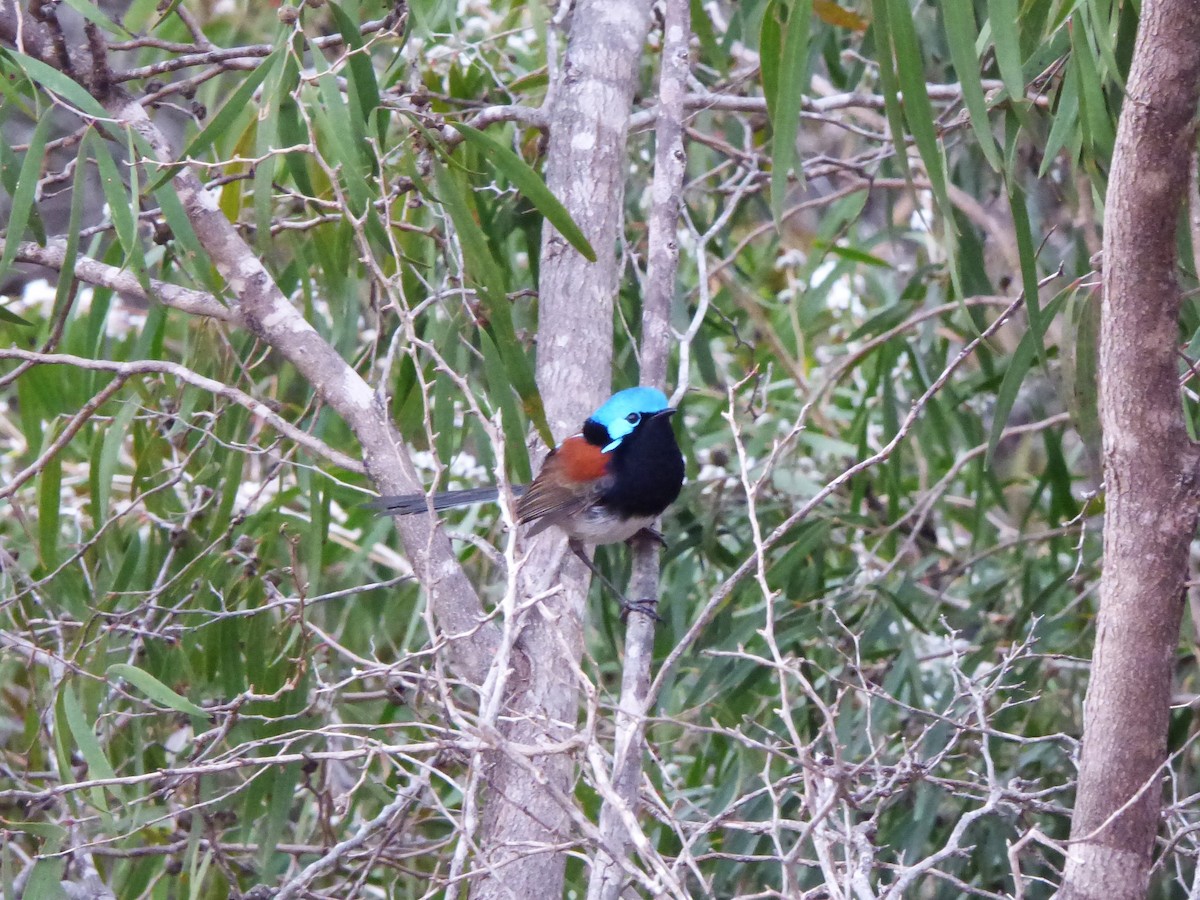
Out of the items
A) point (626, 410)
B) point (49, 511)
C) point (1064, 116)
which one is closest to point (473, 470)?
point (626, 410)

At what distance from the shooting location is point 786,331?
5.10m

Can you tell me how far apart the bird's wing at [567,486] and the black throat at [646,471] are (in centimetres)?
4

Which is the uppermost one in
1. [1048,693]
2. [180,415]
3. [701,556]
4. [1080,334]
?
[1080,334]

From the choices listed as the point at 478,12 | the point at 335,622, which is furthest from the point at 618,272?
the point at 478,12

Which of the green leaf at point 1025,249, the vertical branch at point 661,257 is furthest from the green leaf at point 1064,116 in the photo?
the vertical branch at point 661,257

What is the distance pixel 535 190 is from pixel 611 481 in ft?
3.52

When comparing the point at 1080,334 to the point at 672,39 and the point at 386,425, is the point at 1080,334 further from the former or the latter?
the point at 386,425

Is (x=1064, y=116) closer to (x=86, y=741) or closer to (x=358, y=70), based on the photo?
(x=358, y=70)

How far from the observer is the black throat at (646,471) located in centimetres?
323

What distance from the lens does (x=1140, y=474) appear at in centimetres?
178

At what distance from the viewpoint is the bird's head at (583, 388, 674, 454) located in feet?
9.32

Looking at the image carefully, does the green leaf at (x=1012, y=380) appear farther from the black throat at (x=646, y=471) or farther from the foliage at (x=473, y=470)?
the black throat at (x=646, y=471)

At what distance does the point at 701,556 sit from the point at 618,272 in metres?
1.29

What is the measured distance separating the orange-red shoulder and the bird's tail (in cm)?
21
